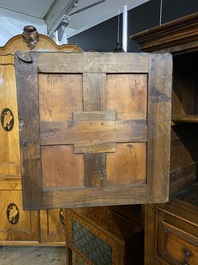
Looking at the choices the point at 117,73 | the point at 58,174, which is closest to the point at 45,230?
→ the point at 58,174

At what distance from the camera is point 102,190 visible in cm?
82

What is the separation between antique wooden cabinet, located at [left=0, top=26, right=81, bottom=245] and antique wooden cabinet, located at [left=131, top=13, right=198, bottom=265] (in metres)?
1.01

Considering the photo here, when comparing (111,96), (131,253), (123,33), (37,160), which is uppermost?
(123,33)

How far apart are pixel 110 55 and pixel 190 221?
2.47 feet

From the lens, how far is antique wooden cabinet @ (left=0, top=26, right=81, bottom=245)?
175 centimetres

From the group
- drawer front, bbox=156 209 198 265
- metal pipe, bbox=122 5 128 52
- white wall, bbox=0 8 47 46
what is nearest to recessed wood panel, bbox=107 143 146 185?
drawer front, bbox=156 209 198 265

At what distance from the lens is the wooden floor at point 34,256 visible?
1960mm

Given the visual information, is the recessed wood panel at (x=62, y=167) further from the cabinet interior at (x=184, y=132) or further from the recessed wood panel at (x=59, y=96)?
the cabinet interior at (x=184, y=132)

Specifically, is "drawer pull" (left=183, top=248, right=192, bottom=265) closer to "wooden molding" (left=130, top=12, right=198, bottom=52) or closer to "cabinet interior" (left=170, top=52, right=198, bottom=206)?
"cabinet interior" (left=170, top=52, right=198, bottom=206)

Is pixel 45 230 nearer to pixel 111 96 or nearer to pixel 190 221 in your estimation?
pixel 190 221

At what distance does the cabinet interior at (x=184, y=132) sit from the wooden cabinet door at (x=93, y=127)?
301 mm

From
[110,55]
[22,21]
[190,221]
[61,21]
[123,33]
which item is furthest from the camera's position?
[22,21]

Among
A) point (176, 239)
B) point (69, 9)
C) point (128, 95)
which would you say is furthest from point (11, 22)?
point (176, 239)

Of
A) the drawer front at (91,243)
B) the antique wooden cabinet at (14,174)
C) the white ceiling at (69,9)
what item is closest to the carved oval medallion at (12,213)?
the antique wooden cabinet at (14,174)
